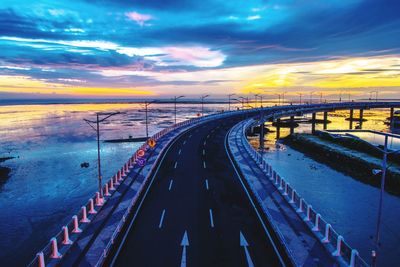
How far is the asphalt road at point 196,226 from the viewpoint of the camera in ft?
51.8

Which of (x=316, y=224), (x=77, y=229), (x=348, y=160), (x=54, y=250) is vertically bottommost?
(x=348, y=160)

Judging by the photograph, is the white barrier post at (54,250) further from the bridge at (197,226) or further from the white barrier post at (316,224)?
the white barrier post at (316,224)

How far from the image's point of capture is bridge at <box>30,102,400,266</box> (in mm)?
15422

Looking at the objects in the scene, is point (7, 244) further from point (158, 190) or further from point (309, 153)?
point (309, 153)

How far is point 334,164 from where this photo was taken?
51.7 m

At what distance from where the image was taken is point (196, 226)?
19391 millimetres

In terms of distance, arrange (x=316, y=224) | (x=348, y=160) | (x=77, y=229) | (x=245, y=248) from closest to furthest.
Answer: (x=245, y=248) → (x=77, y=229) → (x=316, y=224) → (x=348, y=160)

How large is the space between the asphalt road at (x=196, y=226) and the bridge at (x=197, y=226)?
0.18 feet

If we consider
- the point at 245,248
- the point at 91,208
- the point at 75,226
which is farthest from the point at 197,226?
the point at 91,208

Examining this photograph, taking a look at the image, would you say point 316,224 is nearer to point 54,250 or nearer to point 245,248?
point 245,248

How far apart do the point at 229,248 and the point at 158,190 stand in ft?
37.6

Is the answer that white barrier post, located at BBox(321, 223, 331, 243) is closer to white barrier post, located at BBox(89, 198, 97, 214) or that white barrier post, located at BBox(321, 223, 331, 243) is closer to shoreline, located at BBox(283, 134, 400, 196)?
white barrier post, located at BBox(89, 198, 97, 214)

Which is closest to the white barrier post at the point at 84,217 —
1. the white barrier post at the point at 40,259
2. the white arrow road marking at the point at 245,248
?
the white barrier post at the point at 40,259

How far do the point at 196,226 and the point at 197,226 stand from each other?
72 mm
